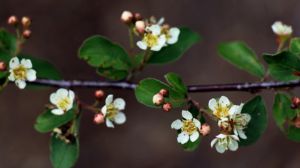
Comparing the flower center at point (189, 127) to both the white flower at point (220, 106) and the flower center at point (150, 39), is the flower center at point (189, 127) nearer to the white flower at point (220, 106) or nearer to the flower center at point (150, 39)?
the white flower at point (220, 106)

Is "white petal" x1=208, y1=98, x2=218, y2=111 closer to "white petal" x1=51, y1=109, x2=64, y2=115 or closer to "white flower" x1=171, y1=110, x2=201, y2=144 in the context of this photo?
"white flower" x1=171, y1=110, x2=201, y2=144

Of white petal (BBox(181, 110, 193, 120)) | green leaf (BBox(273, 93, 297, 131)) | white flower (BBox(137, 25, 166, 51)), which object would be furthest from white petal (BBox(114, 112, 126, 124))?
green leaf (BBox(273, 93, 297, 131))

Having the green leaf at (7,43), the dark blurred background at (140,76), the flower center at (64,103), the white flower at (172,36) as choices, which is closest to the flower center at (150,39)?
the white flower at (172,36)

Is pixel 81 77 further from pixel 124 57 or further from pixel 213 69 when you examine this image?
pixel 124 57

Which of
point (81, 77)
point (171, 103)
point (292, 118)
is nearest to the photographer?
point (171, 103)

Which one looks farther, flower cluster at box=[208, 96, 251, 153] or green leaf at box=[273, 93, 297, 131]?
green leaf at box=[273, 93, 297, 131]

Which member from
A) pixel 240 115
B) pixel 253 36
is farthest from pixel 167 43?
pixel 253 36
